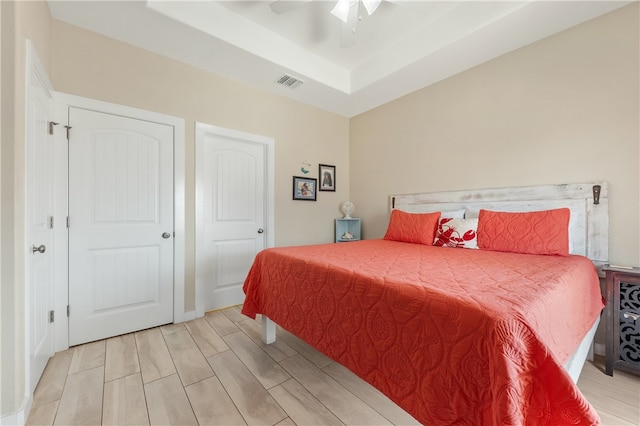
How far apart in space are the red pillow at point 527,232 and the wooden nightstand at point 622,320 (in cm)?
30

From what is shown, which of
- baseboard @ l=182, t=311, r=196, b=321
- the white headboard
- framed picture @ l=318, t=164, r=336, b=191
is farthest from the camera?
framed picture @ l=318, t=164, r=336, b=191

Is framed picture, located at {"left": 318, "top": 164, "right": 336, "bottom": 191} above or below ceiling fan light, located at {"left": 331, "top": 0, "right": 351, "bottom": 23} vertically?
below

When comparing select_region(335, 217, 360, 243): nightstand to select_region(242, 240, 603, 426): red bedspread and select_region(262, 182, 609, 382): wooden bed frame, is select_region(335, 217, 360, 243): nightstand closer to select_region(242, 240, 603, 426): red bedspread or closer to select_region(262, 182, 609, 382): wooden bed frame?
select_region(262, 182, 609, 382): wooden bed frame

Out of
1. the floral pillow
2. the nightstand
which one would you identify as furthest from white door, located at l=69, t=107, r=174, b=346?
the floral pillow

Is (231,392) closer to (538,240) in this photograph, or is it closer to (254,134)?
(538,240)

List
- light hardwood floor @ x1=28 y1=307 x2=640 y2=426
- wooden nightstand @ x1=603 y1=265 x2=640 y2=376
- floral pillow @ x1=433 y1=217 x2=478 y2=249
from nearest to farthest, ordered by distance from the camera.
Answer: light hardwood floor @ x1=28 y1=307 x2=640 y2=426, wooden nightstand @ x1=603 y1=265 x2=640 y2=376, floral pillow @ x1=433 y1=217 x2=478 y2=249

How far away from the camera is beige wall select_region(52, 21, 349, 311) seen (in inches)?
85.1

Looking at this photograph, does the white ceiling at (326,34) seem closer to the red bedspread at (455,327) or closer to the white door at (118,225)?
the white door at (118,225)

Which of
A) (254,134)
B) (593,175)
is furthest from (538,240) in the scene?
(254,134)

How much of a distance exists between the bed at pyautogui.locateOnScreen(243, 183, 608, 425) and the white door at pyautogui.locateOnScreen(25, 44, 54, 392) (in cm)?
124

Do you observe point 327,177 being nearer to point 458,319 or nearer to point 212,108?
point 212,108

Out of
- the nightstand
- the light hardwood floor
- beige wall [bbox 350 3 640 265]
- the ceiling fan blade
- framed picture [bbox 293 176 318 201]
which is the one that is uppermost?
A: the ceiling fan blade

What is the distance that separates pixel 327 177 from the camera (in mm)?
3885

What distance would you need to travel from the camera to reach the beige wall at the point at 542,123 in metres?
1.91
